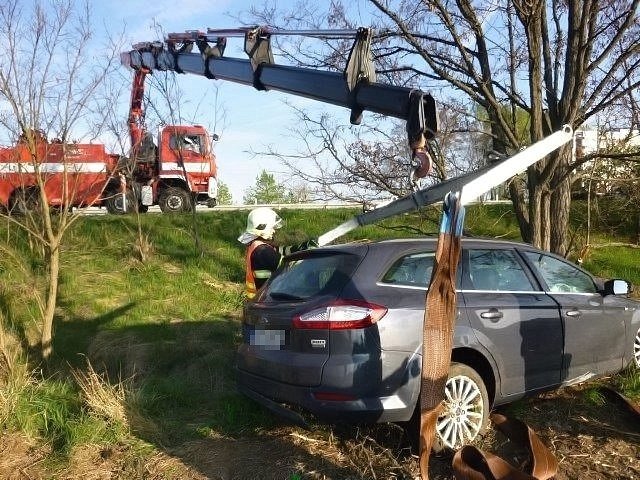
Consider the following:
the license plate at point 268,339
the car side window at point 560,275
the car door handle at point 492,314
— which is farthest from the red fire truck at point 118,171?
the car side window at point 560,275

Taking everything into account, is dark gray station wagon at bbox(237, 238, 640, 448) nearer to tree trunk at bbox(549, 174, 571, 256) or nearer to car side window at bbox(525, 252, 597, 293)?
car side window at bbox(525, 252, 597, 293)

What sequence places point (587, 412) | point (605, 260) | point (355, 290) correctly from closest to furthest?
1. point (355, 290)
2. point (587, 412)
3. point (605, 260)

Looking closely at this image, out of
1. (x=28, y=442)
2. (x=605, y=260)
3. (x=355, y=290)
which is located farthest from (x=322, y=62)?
(x=605, y=260)

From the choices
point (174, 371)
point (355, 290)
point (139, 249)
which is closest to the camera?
point (355, 290)

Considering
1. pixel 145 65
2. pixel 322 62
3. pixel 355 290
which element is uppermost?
pixel 145 65

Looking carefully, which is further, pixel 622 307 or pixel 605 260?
pixel 605 260

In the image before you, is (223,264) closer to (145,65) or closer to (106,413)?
(145,65)

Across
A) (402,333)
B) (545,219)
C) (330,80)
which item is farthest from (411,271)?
(545,219)

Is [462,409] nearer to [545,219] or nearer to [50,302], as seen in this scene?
[545,219]

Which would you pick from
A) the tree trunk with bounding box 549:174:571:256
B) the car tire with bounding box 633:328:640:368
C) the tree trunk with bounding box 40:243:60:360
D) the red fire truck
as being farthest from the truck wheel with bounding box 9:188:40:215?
the car tire with bounding box 633:328:640:368

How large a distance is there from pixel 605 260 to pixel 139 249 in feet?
30.1

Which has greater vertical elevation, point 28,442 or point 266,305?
point 266,305

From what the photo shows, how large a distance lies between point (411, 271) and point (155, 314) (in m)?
5.56

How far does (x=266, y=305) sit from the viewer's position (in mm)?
4969
